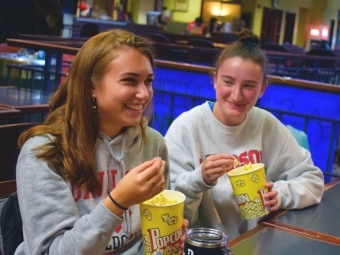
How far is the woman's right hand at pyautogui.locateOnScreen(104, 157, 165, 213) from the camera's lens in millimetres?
1191

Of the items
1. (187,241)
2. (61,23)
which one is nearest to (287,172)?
(187,241)

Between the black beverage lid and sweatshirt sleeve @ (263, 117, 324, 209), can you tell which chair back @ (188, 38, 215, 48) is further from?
the black beverage lid

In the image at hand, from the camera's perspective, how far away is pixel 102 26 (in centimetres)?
1262

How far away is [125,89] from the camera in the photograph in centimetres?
142

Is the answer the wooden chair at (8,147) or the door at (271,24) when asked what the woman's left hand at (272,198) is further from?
the door at (271,24)

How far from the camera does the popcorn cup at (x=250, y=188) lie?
157 cm

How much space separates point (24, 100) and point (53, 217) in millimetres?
1984

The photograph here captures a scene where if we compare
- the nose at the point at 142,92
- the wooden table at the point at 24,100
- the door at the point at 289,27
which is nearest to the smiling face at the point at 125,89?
the nose at the point at 142,92

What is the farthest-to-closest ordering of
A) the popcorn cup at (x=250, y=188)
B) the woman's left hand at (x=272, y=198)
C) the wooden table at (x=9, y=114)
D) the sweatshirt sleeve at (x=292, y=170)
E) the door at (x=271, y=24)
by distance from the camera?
the door at (x=271, y=24), the wooden table at (x=9, y=114), the sweatshirt sleeve at (x=292, y=170), the woman's left hand at (x=272, y=198), the popcorn cup at (x=250, y=188)

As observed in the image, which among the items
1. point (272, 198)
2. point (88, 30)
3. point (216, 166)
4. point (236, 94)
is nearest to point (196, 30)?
point (88, 30)

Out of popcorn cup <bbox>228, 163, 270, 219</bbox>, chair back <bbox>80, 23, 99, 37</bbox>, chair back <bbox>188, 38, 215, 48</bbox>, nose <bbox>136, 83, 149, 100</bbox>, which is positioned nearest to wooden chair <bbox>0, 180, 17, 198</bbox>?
nose <bbox>136, 83, 149, 100</bbox>

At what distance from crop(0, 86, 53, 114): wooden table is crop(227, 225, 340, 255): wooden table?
1667 mm

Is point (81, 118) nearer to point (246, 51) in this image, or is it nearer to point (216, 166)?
point (216, 166)

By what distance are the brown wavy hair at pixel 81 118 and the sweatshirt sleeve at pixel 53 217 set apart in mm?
52
